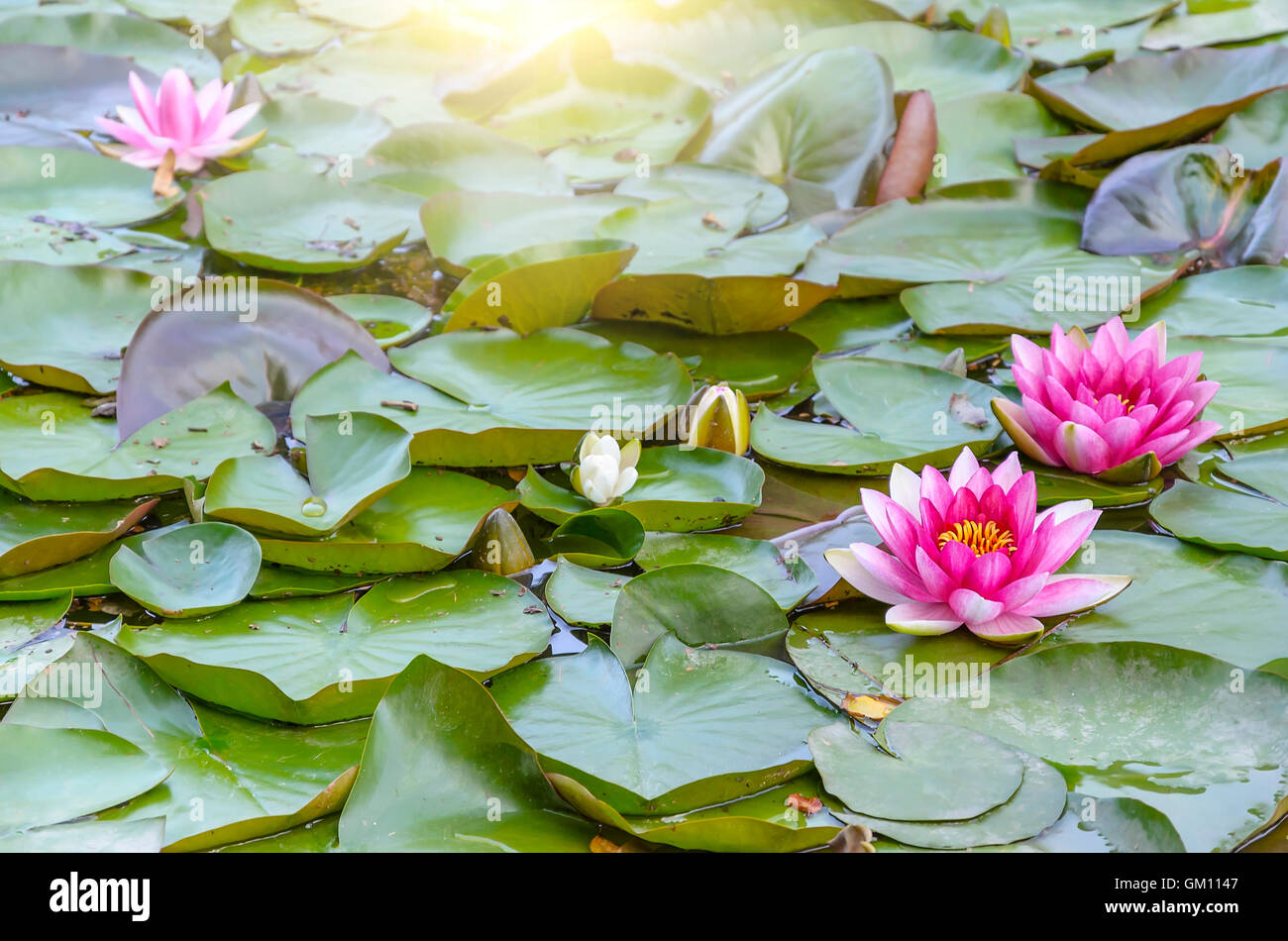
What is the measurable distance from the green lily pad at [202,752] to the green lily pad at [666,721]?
0.30 metres

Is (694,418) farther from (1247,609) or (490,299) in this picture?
(1247,609)

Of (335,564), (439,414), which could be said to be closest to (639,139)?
(439,414)

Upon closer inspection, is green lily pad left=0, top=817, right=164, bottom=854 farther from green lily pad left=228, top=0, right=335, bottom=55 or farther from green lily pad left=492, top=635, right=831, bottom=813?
green lily pad left=228, top=0, right=335, bottom=55

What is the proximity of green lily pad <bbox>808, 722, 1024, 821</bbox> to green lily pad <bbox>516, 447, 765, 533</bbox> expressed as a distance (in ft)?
1.89

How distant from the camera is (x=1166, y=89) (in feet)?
11.4

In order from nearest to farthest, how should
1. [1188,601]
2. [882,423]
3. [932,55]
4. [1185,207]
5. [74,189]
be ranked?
[1188,601]
[882,423]
[1185,207]
[74,189]
[932,55]

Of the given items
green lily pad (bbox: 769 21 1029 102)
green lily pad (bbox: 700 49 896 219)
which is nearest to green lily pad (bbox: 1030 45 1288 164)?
green lily pad (bbox: 769 21 1029 102)

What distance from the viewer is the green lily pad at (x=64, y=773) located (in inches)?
59.2

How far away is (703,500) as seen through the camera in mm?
2094

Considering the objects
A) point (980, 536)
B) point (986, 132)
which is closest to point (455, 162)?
point (986, 132)

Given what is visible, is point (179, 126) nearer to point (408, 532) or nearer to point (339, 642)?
point (408, 532)

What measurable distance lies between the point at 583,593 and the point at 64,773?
2.76 ft
